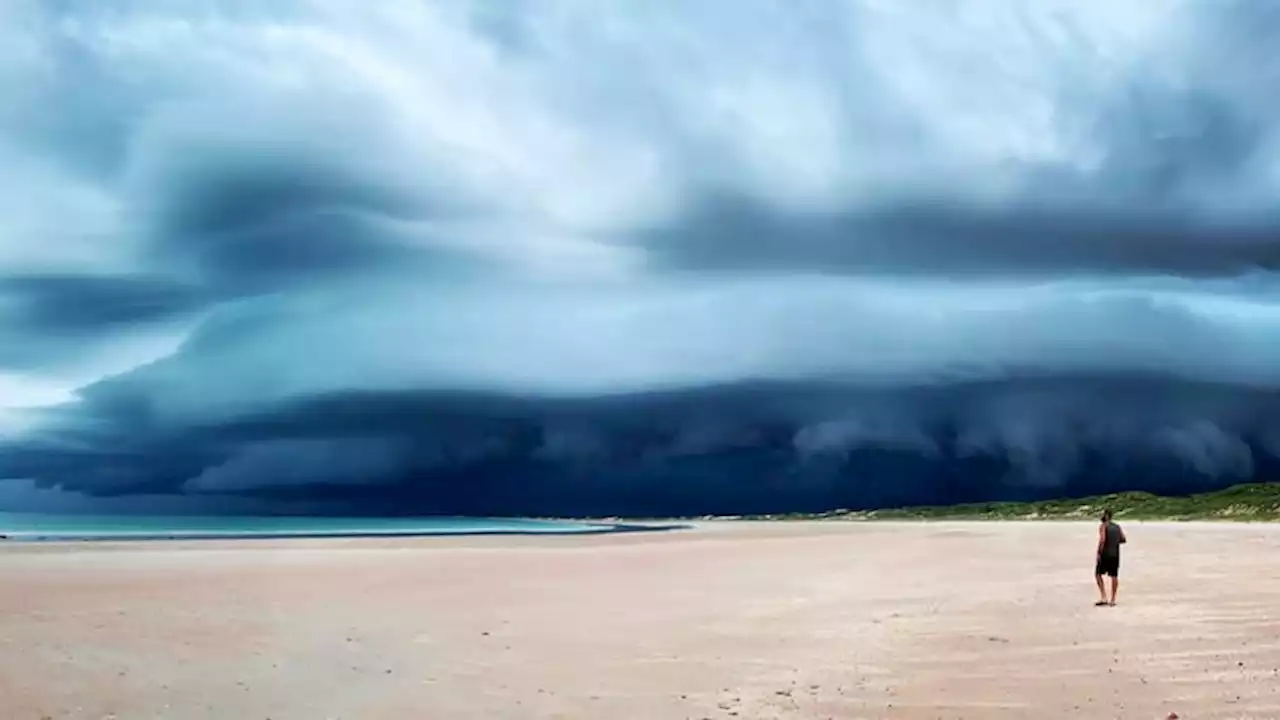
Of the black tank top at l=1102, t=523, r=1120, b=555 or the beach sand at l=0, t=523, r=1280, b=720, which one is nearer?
the beach sand at l=0, t=523, r=1280, b=720

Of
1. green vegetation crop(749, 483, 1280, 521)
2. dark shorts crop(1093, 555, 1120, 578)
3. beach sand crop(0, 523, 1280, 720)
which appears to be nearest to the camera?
beach sand crop(0, 523, 1280, 720)

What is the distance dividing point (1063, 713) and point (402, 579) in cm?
2795

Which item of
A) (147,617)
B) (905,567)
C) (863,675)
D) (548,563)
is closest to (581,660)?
(863,675)

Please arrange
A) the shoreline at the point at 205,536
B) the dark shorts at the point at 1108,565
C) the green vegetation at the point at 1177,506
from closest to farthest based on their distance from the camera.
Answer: the dark shorts at the point at 1108,565
the shoreline at the point at 205,536
the green vegetation at the point at 1177,506

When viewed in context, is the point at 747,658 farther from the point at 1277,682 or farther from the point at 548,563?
the point at 548,563

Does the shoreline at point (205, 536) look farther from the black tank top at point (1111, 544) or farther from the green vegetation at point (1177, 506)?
the green vegetation at point (1177, 506)

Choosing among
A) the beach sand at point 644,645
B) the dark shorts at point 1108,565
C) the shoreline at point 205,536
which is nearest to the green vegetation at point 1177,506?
the shoreline at point 205,536

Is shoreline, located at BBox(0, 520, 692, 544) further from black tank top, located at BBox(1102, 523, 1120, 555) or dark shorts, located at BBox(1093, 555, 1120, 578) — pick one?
black tank top, located at BBox(1102, 523, 1120, 555)

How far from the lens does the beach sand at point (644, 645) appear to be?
15.7m

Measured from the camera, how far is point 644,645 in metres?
21.4

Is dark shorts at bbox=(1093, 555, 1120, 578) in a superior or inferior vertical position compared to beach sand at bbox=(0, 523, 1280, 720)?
superior

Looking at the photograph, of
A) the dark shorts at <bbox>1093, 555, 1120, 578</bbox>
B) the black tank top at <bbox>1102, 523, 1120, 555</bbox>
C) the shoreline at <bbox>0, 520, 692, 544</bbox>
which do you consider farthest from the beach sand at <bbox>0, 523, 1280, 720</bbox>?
the shoreline at <bbox>0, 520, 692, 544</bbox>

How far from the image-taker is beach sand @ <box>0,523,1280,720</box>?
1566 centimetres

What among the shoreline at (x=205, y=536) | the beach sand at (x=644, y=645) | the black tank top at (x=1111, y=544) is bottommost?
the beach sand at (x=644, y=645)
